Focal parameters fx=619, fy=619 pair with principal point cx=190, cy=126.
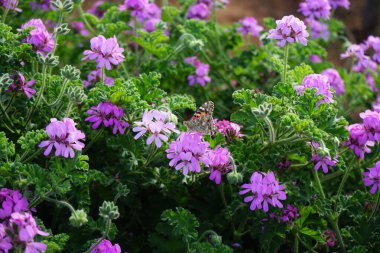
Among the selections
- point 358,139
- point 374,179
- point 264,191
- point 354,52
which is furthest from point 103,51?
point 354,52

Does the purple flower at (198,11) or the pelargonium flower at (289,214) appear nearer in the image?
the pelargonium flower at (289,214)

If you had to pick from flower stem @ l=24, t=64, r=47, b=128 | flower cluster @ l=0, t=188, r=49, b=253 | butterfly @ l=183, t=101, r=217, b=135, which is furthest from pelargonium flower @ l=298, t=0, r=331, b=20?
flower cluster @ l=0, t=188, r=49, b=253

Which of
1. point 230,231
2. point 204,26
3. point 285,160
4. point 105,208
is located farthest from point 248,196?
point 204,26

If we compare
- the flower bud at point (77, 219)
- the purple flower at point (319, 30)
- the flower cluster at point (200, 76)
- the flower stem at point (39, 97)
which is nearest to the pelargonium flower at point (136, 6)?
the flower cluster at point (200, 76)

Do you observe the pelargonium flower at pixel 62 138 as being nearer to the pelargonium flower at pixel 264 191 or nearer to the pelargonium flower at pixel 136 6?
the pelargonium flower at pixel 264 191

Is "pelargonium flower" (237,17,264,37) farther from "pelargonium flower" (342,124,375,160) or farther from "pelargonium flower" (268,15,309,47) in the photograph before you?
"pelargonium flower" (342,124,375,160)

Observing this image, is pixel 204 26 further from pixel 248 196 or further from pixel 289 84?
pixel 248 196

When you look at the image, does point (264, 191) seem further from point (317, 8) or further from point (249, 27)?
point (249, 27)
